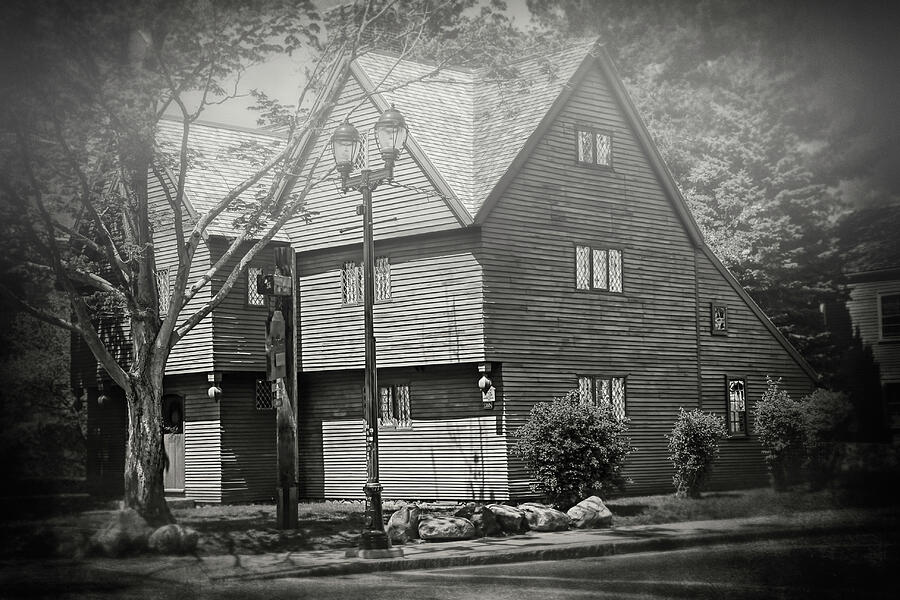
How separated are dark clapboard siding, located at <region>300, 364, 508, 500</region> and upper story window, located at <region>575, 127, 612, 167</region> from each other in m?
4.81

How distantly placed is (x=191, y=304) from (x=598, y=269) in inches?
326

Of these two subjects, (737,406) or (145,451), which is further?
(737,406)

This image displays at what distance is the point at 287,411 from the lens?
15664mm

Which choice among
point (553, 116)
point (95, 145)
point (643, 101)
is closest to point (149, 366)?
point (95, 145)

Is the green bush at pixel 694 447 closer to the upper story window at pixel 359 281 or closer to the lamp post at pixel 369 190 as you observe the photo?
the upper story window at pixel 359 281

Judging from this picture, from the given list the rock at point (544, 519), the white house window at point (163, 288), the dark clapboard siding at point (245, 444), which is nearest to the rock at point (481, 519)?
the rock at point (544, 519)

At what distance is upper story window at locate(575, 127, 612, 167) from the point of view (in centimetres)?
2166

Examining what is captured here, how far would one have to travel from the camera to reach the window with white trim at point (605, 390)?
21484 millimetres

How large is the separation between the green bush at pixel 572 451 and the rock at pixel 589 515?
117cm

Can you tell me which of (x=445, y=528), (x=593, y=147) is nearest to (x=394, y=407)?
(x=593, y=147)

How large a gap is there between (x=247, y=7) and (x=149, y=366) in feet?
16.1

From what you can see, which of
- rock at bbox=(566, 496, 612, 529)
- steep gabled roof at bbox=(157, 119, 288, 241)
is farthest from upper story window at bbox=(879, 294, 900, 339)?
steep gabled roof at bbox=(157, 119, 288, 241)

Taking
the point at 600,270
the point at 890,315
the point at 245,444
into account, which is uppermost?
the point at 600,270

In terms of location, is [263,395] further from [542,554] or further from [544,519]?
[542,554]
